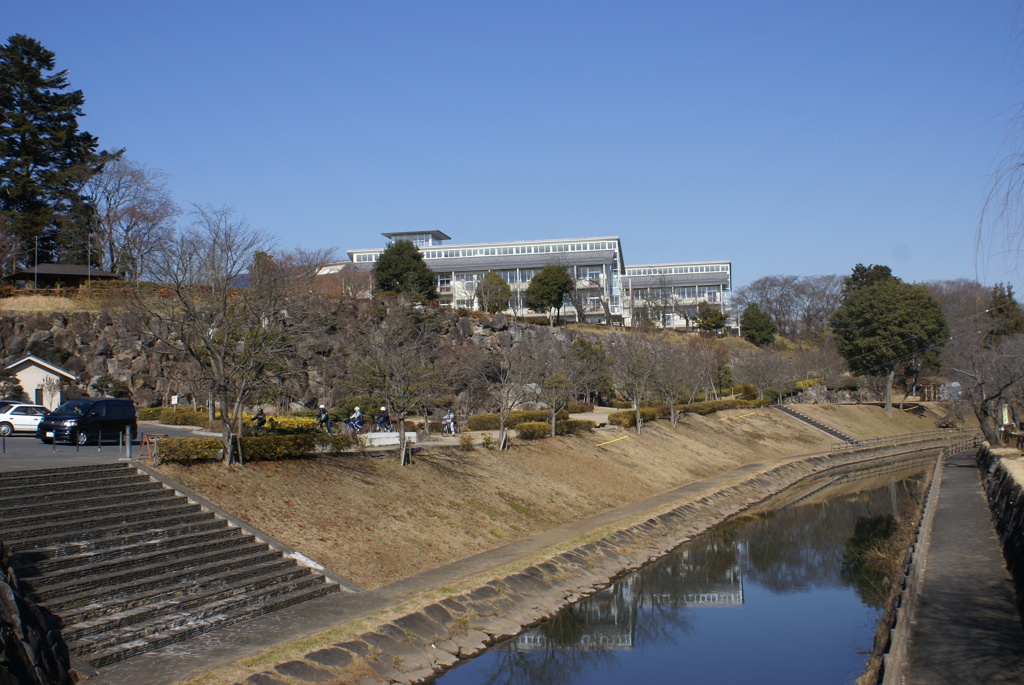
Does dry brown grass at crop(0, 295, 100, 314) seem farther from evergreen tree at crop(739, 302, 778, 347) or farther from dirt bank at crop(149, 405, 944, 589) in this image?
evergreen tree at crop(739, 302, 778, 347)

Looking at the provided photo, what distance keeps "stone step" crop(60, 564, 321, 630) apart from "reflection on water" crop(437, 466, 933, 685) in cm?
406

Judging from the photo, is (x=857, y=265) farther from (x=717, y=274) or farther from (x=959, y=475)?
(x=959, y=475)

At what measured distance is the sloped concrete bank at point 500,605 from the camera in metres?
12.5

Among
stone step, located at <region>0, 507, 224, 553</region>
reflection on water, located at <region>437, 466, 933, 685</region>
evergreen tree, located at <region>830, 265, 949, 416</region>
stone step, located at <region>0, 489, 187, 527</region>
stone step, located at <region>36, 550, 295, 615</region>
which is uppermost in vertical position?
evergreen tree, located at <region>830, 265, 949, 416</region>

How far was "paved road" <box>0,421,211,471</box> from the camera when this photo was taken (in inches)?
760

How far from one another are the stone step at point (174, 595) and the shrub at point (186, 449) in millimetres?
4683

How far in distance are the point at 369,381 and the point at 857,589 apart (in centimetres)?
1717

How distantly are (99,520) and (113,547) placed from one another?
3.10ft

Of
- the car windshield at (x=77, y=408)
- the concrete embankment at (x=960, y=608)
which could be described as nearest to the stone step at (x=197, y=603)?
the concrete embankment at (x=960, y=608)

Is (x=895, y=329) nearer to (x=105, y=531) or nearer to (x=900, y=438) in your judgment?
(x=900, y=438)

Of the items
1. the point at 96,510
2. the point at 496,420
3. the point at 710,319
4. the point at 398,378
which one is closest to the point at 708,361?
the point at 710,319

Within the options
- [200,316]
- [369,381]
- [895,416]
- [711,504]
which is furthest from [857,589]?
[895,416]

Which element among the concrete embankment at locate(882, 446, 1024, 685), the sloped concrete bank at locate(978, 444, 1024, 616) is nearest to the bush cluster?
the concrete embankment at locate(882, 446, 1024, 685)

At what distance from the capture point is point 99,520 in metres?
15.1
